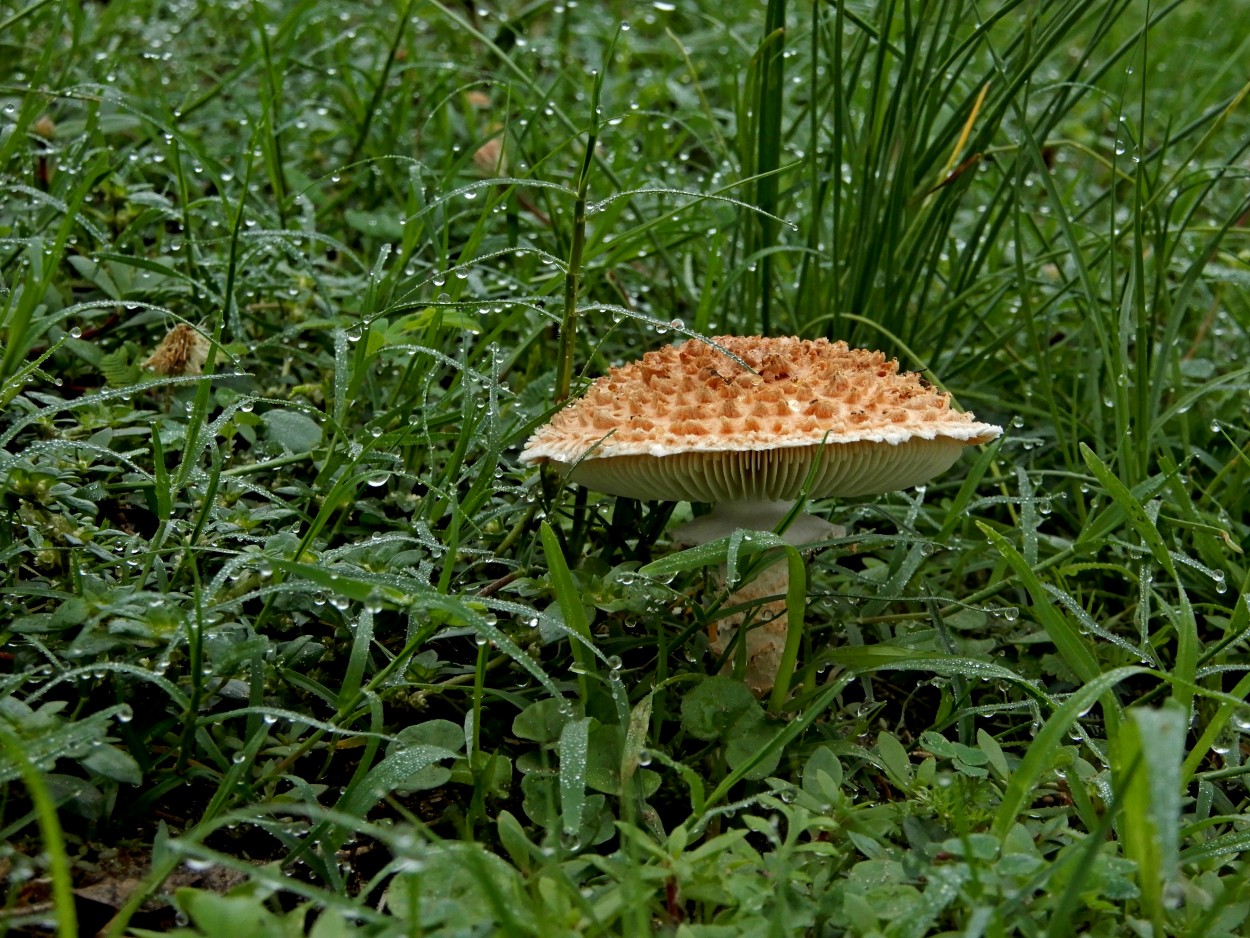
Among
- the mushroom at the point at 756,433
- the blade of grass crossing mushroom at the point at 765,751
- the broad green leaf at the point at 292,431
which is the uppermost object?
the mushroom at the point at 756,433

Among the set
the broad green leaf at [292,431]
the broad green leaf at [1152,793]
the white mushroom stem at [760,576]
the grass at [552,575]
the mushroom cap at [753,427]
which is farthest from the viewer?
the broad green leaf at [292,431]

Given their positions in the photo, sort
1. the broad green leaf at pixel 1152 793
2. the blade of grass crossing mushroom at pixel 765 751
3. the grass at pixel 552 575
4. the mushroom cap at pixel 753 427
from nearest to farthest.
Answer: the broad green leaf at pixel 1152 793
the grass at pixel 552 575
the blade of grass crossing mushroom at pixel 765 751
the mushroom cap at pixel 753 427

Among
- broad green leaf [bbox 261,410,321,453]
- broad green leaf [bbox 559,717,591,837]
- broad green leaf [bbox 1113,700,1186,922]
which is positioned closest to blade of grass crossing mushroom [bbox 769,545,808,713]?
broad green leaf [bbox 559,717,591,837]

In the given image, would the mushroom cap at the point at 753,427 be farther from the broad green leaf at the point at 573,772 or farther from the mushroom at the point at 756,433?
the broad green leaf at the point at 573,772

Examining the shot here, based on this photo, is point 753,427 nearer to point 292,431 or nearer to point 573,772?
point 573,772

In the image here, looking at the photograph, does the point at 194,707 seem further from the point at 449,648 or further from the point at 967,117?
the point at 967,117

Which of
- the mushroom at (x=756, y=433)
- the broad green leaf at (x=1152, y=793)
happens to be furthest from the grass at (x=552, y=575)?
the mushroom at (x=756, y=433)

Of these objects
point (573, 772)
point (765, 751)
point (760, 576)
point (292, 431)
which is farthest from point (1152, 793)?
point (292, 431)

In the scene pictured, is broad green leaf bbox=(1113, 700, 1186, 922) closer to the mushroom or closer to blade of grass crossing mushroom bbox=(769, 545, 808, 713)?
blade of grass crossing mushroom bbox=(769, 545, 808, 713)
